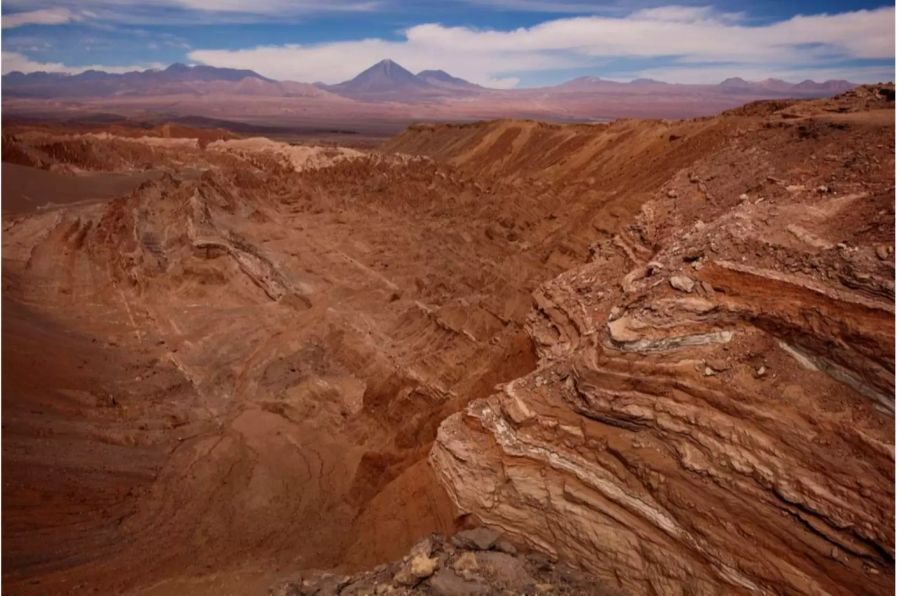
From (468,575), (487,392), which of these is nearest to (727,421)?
(468,575)

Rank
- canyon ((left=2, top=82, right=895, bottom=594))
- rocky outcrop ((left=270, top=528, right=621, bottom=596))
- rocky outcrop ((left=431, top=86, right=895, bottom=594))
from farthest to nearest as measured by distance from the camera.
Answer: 1. rocky outcrop ((left=270, top=528, right=621, bottom=596))
2. canyon ((left=2, top=82, right=895, bottom=594))
3. rocky outcrop ((left=431, top=86, right=895, bottom=594))

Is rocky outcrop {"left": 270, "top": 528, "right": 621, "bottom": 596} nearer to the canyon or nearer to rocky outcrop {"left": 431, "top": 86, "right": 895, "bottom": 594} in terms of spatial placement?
the canyon

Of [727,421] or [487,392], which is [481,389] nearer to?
[487,392]

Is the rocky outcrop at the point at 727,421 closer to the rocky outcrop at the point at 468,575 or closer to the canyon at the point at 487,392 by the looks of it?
→ the canyon at the point at 487,392

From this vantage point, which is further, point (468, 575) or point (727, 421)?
point (468, 575)

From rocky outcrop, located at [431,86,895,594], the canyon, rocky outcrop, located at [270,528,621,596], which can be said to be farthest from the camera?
rocky outcrop, located at [270,528,621,596]

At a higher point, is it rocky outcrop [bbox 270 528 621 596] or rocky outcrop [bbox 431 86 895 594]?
rocky outcrop [bbox 431 86 895 594]

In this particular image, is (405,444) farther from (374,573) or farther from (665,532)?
(665,532)
